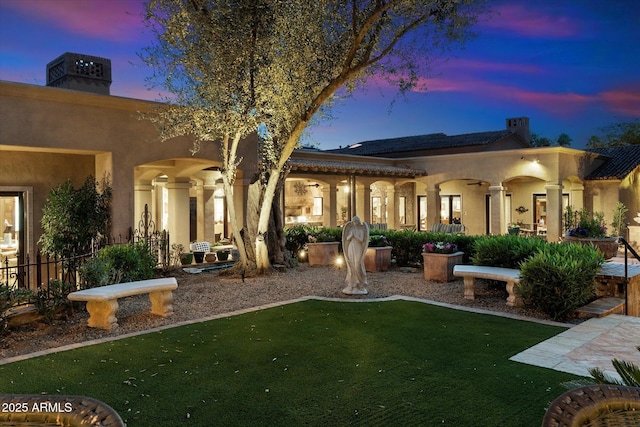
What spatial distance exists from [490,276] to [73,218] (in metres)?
8.91

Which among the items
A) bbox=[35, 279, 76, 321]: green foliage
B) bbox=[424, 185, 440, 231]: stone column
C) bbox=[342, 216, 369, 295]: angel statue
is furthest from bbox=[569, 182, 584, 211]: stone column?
bbox=[35, 279, 76, 321]: green foliage

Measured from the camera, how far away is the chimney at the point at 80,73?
11.5 m

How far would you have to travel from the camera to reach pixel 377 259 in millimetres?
12656

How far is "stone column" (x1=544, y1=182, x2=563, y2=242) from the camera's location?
18.8 m

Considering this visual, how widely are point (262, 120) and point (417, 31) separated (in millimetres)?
4065

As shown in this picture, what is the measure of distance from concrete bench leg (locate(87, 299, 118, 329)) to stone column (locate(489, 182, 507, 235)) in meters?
16.9

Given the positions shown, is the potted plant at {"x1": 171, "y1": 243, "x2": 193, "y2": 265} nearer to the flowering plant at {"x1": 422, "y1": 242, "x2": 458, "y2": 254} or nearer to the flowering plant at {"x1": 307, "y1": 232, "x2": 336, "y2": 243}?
the flowering plant at {"x1": 307, "y1": 232, "x2": 336, "y2": 243}

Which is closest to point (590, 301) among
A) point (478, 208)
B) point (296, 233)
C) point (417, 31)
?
point (417, 31)

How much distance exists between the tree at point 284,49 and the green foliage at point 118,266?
124 inches

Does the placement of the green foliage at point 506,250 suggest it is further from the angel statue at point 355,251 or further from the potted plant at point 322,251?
the potted plant at point 322,251

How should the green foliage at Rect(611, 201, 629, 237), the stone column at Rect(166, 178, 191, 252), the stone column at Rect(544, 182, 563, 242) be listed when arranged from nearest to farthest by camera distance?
the stone column at Rect(166, 178, 191, 252) < the green foliage at Rect(611, 201, 629, 237) < the stone column at Rect(544, 182, 563, 242)

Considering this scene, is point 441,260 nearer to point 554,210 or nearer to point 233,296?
point 233,296

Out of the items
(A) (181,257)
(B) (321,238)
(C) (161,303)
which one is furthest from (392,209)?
(C) (161,303)

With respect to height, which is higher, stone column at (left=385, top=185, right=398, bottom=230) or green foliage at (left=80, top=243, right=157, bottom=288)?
stone column at (left=385, top=185, right=398, bottom=230)
